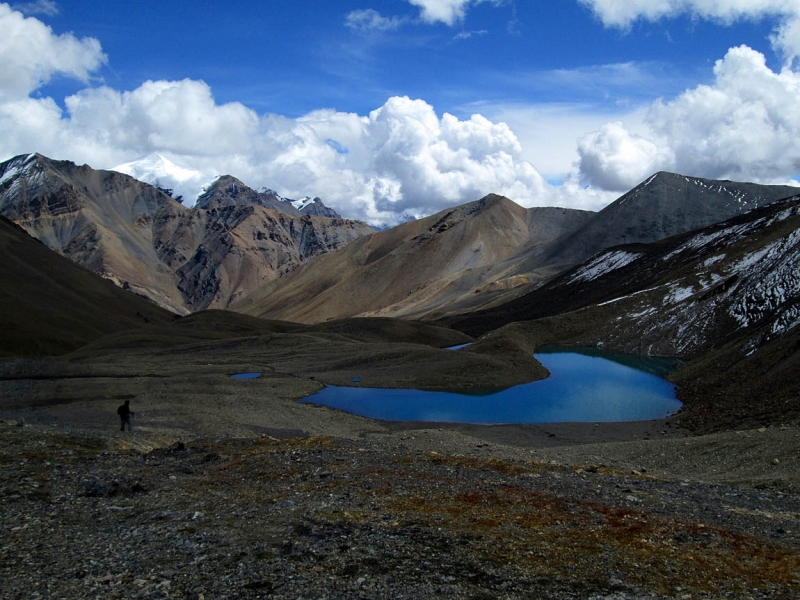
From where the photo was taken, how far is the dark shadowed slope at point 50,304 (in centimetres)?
9056

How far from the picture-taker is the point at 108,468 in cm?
1994

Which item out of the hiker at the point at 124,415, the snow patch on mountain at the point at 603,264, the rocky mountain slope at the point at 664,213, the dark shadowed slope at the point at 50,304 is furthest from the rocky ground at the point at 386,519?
the rocky mountain slope at the point at 664,213

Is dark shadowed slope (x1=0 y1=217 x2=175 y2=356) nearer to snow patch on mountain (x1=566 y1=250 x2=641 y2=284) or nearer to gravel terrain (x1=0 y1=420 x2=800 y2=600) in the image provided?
gravel terrain (x1=0 y1=420 x2=800 y2=600)

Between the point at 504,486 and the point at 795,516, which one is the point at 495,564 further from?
the point at 795,516

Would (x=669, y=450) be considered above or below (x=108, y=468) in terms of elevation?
below

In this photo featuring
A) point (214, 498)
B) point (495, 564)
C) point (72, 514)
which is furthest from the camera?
point (214, 498)

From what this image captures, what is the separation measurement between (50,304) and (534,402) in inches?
3461

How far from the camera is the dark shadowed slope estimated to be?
9056 centimetres

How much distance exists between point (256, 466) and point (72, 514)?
6.53 meters

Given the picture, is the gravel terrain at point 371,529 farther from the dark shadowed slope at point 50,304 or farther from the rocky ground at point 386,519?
the dark shadowed slope at point 50,304

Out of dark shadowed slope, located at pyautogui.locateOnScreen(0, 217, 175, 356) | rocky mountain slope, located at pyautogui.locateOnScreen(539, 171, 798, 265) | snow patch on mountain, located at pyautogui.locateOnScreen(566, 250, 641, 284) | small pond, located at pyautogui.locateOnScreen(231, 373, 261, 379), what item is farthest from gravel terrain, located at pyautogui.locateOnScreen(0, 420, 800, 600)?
rocky mountain slope, located at pyautogui.locateOnScreen(539, 171, 798, 265)

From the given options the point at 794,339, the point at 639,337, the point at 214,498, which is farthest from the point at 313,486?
the point at 639,337

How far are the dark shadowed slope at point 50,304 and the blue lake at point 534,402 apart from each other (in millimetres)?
54980

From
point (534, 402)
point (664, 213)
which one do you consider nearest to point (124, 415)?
point (534, 402)
